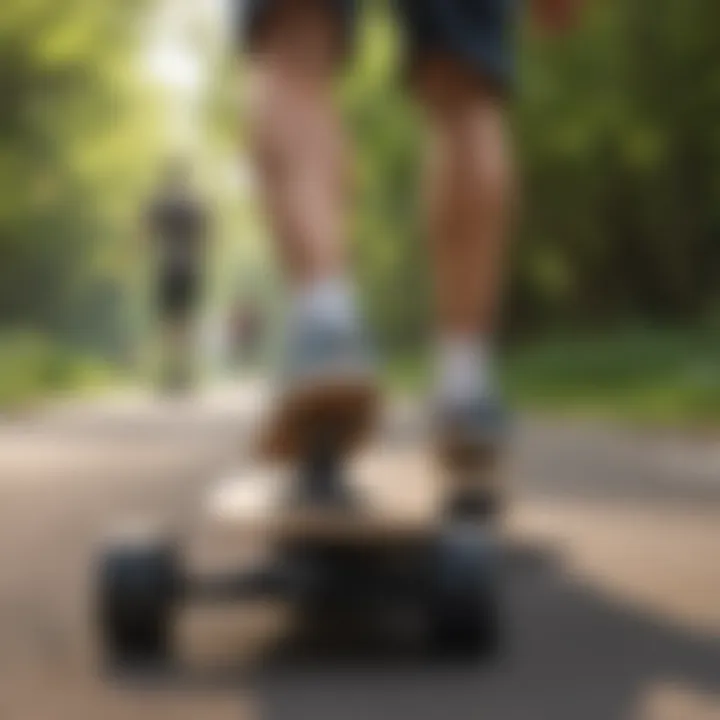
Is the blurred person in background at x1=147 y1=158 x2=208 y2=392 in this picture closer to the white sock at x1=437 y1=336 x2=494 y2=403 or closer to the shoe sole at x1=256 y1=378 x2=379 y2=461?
the white sock at x1=437 y1=336 x2=494 y2=403

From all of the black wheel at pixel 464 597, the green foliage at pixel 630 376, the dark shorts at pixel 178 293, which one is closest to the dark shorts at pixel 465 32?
the black wheel at pixel 464 597

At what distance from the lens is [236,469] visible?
4738 mm

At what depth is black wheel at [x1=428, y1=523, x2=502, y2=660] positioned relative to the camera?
1717 mm

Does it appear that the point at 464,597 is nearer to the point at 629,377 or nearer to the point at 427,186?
the point at 427,186

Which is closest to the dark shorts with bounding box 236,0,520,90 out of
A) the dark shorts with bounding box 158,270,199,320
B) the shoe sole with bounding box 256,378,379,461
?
the shoe sole with bounding box 256,378,379,461

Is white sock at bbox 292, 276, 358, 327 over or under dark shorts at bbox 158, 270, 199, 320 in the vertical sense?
over

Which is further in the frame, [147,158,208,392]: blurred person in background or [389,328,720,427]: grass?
[147,158,208,392]: blurred person in background

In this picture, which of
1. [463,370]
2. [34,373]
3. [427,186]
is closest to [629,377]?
[34,373]

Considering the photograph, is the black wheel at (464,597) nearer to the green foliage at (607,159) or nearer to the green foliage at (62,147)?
the green foliage at (607,159)

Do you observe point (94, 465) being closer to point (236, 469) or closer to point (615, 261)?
point (236, 469)

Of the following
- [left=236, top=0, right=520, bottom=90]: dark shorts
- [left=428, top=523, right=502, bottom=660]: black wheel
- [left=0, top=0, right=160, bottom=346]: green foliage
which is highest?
[left=0, top=0, right=160, bottom=346]: green foliage

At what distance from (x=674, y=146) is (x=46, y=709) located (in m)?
10.4

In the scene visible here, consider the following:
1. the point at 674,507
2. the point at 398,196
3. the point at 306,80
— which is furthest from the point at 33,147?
the point at 306,80

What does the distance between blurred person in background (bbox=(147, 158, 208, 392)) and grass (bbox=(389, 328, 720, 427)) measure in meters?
2.36
